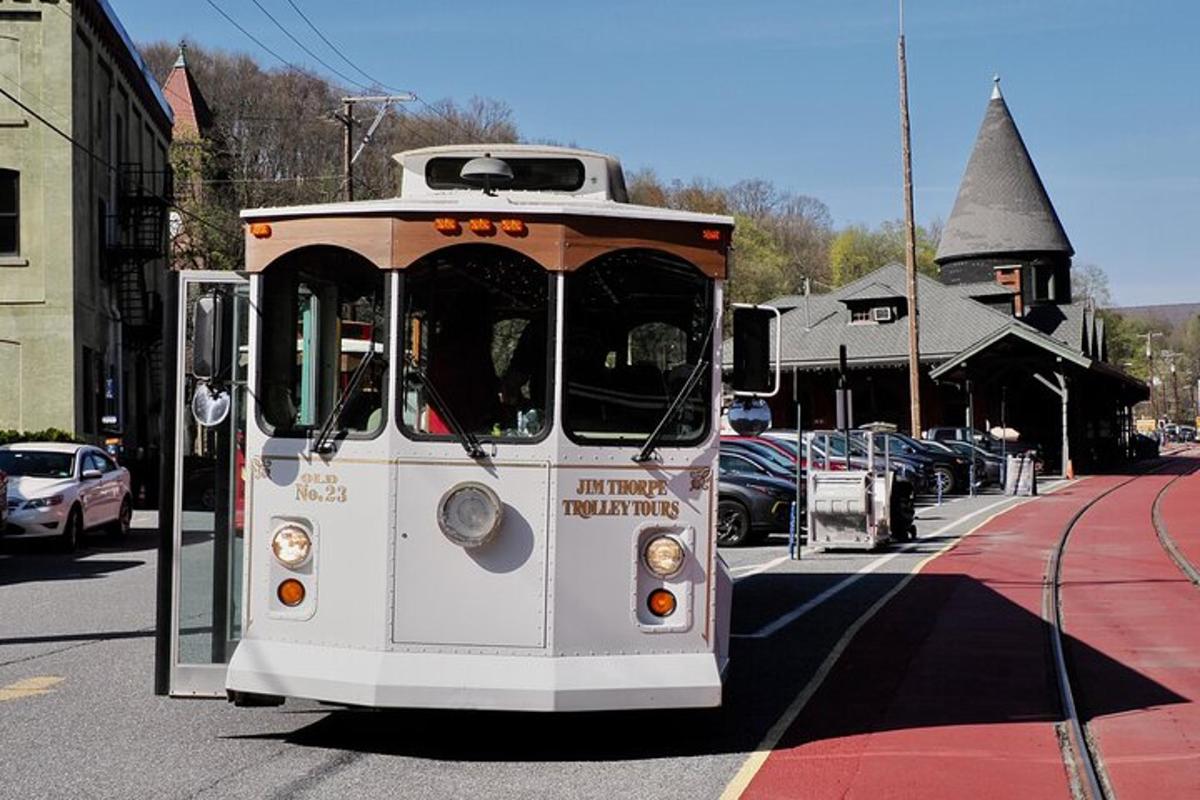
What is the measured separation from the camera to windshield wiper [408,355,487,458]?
7.12 metres

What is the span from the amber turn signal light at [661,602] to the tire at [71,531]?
14795 millimetres

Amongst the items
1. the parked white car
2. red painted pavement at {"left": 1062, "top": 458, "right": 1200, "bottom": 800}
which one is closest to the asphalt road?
red painted pavement at {"left": 1062, "top": 458, "right": 1200, "bottom": 800}

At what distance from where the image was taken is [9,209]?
105ft

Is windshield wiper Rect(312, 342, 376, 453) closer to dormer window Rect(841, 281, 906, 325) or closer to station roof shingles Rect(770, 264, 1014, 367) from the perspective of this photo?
station roof shingles Rect(770, 264, 1014, 367)

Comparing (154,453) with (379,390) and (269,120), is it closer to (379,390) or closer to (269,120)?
(269,120)

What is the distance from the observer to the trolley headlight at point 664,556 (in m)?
7.19

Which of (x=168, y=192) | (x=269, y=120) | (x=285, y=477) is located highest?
(x=269, y=120)

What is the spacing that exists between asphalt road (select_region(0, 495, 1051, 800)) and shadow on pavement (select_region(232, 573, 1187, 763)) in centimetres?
2

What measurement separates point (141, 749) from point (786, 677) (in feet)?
14.2

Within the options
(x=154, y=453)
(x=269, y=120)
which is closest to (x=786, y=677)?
(x=154, y=453)

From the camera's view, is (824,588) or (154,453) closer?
(824,588)

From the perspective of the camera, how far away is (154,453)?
35156 millimetres

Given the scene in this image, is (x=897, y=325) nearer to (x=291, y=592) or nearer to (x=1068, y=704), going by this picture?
(x=1068, y=704)

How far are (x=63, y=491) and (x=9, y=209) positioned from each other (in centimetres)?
1425
